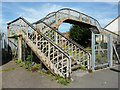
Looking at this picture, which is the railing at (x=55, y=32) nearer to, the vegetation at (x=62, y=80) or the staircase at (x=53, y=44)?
the staircase at (x=53, y=44)

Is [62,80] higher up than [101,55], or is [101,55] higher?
[101,55]

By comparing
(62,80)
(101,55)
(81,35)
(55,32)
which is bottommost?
(62,80)

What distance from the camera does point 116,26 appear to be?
19.4m

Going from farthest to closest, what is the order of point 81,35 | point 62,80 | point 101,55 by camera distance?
point 81,35 → point 101,55 → point 62,80

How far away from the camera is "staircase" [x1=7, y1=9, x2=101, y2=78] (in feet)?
12.9

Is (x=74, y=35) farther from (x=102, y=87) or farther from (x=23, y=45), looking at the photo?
(x=102, y=87)

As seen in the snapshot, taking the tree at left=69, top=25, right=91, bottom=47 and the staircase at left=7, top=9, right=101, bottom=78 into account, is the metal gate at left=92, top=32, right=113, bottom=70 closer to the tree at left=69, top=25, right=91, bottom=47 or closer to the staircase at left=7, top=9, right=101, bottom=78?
the staircase at left=7, top=9, right=101, bottom=78

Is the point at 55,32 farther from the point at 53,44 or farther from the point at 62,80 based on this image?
the point at 62,80

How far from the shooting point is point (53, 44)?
12.9ft

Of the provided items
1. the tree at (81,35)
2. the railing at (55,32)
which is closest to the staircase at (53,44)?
the railing at (55,32)

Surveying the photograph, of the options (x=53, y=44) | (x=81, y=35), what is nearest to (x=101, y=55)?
(x=53, y=44)

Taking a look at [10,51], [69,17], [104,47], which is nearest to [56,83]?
[104,47]

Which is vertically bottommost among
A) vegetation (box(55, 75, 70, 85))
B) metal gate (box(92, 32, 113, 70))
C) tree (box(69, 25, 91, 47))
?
vegetation (box(55, 75, 70, 85))

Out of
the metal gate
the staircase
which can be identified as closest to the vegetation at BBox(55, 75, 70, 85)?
the staircase
